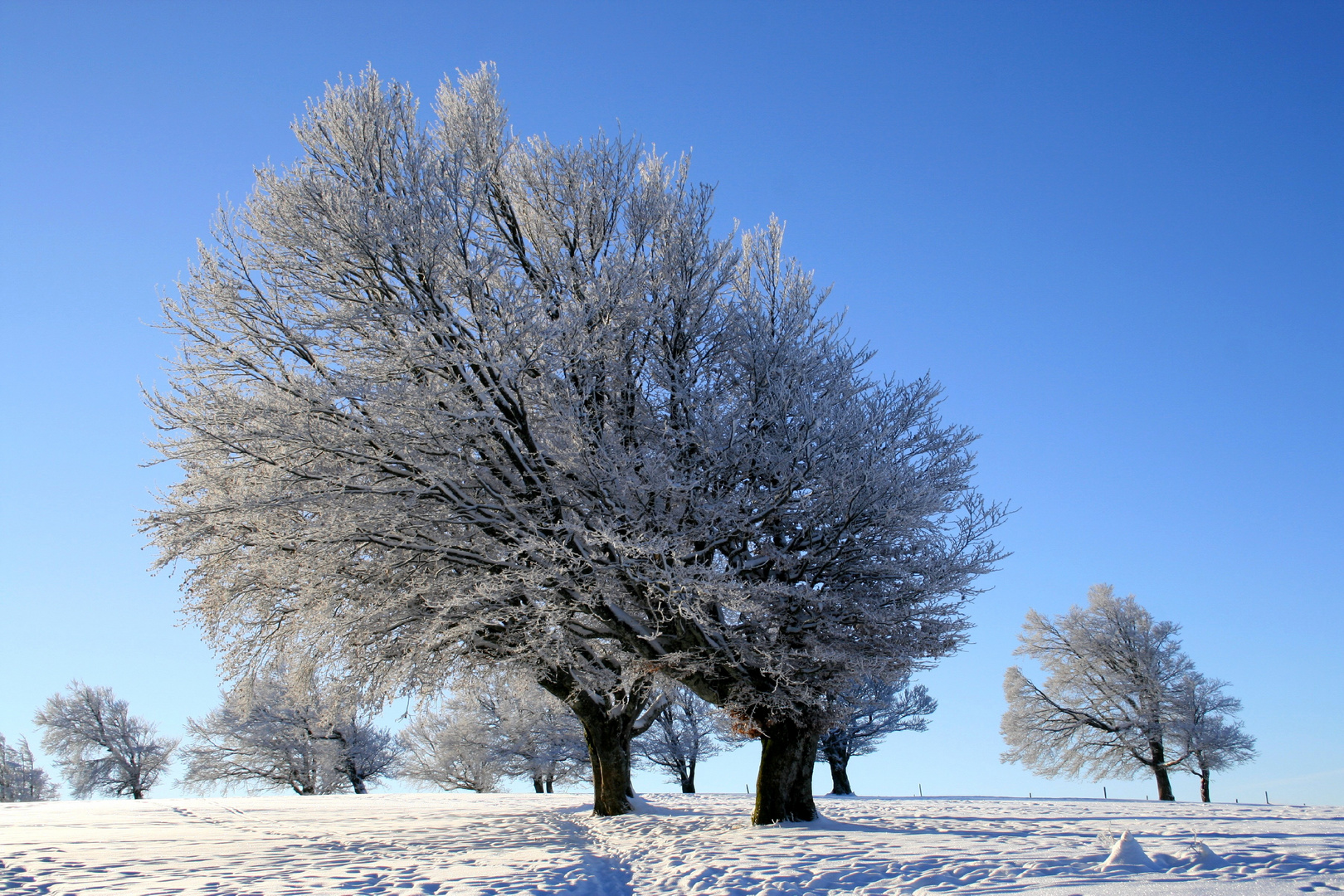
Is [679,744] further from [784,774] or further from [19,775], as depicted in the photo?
[19,775]

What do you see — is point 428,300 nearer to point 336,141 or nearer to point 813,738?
point 336,141

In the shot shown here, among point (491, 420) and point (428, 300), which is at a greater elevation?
point (428, 300)

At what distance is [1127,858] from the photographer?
7.50m

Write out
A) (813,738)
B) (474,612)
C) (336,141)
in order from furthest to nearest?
(813,738), (474,612), (336,141)

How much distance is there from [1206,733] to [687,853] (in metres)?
26.1

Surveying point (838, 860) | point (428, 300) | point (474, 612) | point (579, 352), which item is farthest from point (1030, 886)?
point (428, 300)

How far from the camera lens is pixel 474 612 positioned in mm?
12008

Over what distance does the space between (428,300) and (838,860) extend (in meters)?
8.17

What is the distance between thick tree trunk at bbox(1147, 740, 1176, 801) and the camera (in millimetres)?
28250

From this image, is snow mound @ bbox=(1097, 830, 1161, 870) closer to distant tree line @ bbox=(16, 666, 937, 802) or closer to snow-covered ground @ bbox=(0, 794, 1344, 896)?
snow-covered ground @ bbox=(0, 794, 1344, 896)

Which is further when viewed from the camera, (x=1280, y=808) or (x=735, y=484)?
(x=1280, y=808)

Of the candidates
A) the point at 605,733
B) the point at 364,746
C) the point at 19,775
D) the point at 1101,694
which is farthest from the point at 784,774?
the point at 19,775

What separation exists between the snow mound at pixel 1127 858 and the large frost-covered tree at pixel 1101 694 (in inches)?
948

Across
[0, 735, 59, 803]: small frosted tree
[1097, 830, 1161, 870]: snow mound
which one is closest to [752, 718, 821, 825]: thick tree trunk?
[1097, 830, 1161, 870]: snow mound
